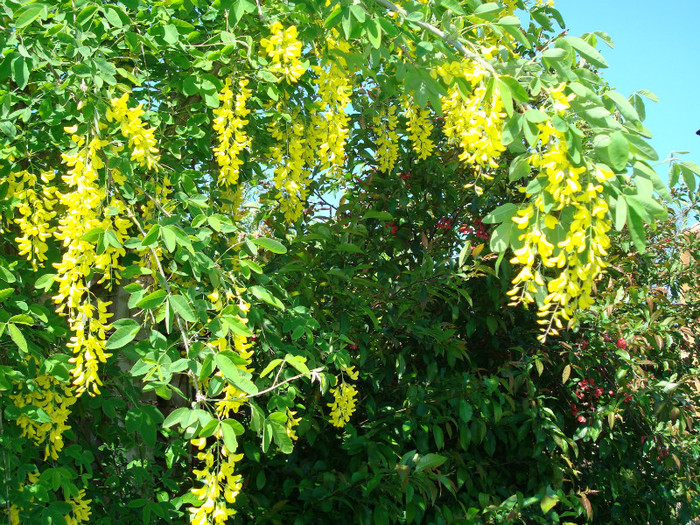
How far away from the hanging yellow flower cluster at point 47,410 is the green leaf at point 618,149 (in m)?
1.74

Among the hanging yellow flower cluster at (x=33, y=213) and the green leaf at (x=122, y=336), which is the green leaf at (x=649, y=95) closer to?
the green leaf at (x=122, y=336)

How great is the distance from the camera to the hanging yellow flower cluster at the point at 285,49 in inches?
86.1

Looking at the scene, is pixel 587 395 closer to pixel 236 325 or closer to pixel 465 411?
pixel 465 411

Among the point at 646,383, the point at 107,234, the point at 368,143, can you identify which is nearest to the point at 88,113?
the point at 107,234

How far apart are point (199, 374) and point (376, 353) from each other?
4.64ft

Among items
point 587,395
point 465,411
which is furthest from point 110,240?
point 587,395

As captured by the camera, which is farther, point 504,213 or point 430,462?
point 430,462

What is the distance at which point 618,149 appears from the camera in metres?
1.47

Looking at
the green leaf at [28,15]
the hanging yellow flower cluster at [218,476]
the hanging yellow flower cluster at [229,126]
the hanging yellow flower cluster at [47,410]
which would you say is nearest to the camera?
the hanging yellow flower cluster at [218,476]

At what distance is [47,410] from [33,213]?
2.16 feet

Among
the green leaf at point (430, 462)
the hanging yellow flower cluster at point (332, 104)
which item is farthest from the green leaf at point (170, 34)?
the green leaf at point (430, 462)

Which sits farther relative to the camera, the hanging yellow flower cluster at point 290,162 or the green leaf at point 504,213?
the hanging yellow flower cluster at point 290,162

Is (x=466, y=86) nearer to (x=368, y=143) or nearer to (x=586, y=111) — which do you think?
(x=586, y=111)

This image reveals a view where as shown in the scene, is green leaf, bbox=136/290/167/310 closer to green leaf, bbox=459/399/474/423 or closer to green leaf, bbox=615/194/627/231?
green leaf, bbox=615/194/627/231
